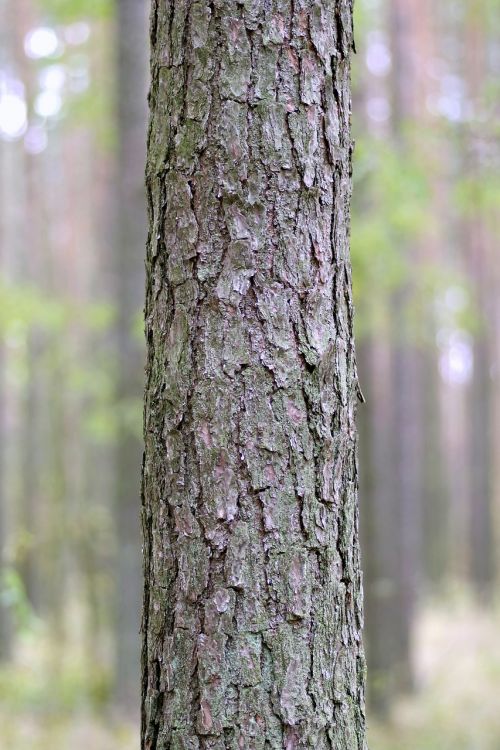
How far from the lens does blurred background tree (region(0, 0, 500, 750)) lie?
7.18 m

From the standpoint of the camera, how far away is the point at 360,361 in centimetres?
764

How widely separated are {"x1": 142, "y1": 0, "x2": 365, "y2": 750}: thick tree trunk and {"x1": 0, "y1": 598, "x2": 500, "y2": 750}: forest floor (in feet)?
19.1

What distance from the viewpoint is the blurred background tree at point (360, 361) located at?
7.18 m
